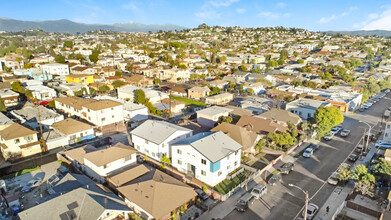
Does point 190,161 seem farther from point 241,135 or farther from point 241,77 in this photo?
point 241,77

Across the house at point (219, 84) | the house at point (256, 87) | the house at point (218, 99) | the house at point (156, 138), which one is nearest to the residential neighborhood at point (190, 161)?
the house at point (156, 138)

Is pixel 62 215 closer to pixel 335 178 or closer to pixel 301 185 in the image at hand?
pixel 301 185

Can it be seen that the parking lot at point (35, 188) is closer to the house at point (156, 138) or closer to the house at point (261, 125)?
the house at point (156, 138)

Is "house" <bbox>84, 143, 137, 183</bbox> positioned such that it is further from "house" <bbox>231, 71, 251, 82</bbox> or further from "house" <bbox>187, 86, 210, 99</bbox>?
"house" <bbox>231, 71, 251, 82</bbox>

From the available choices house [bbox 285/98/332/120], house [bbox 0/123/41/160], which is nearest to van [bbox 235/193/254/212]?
house [bbox 0/123/41/160]

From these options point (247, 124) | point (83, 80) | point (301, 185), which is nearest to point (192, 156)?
point (301, 185)
